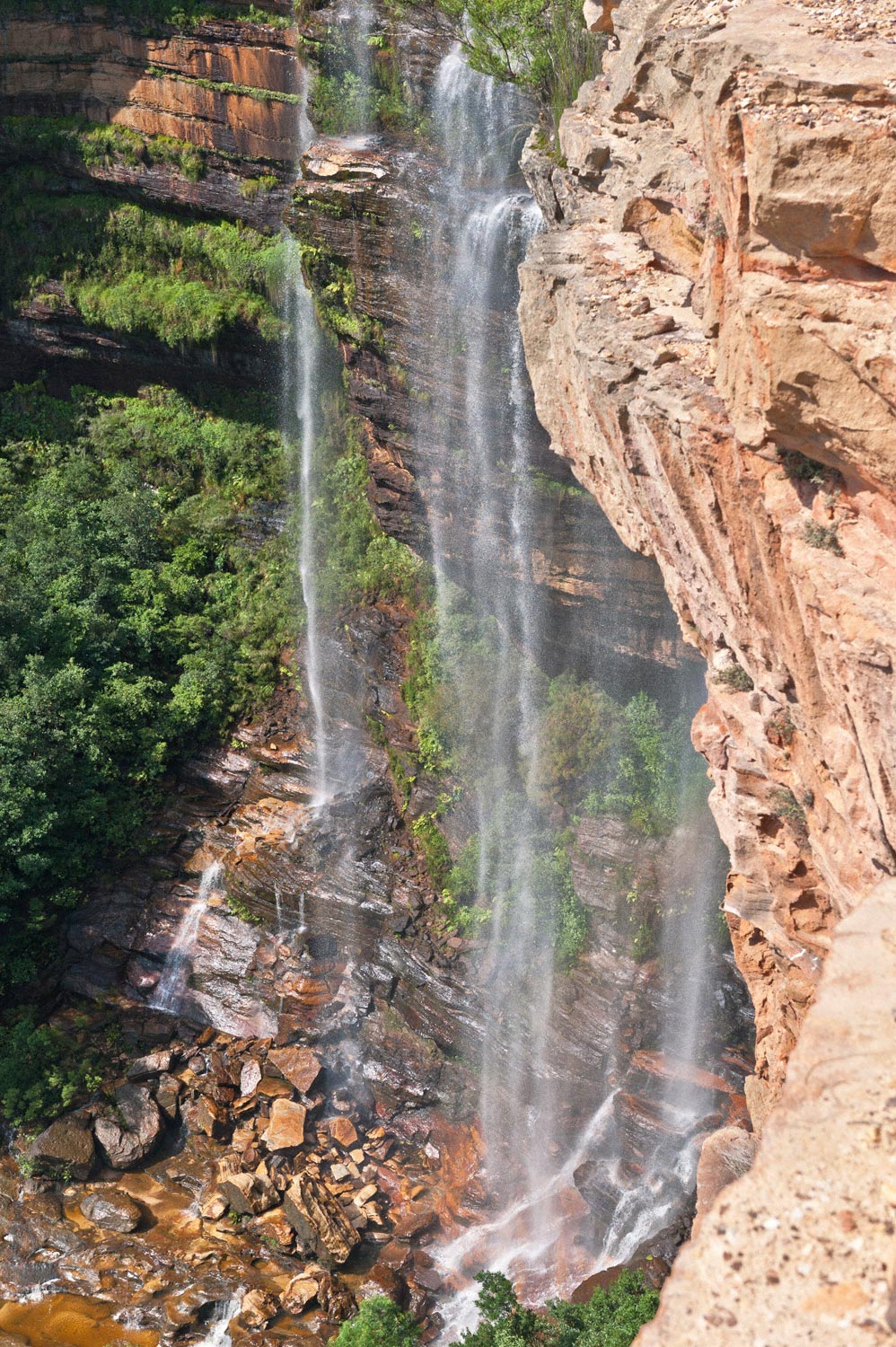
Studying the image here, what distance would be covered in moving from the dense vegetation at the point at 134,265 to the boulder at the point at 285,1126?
43.9 ft

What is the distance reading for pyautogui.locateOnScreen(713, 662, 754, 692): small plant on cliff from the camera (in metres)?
8.45

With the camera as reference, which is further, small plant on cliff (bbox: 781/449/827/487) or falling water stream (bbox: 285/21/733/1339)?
falling water stream (bbox: 285/21/733/1339)

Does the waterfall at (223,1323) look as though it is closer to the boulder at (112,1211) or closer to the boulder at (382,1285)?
the boulder at (382,1285)

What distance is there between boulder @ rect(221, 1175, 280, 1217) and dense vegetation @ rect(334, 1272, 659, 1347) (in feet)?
9.14

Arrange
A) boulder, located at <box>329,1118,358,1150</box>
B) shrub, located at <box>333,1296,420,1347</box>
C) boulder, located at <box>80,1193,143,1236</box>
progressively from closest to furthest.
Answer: shrub, located at <box>333,1296,420,1347</box>, boulder, located at <box>80,1193,143,1236</box>, boulder, located at <box>329,1118,358,1150</box>

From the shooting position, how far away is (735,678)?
850 centimetres

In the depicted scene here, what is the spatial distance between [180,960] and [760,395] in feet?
43.6

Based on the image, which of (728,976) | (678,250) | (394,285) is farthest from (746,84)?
(728,976)

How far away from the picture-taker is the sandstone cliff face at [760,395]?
5.68m

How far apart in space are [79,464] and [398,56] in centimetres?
964

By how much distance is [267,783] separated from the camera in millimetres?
17641

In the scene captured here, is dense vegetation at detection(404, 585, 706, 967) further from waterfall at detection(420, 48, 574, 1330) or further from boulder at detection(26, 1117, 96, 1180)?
boulder at detection(26, 1117, 96, 1180)

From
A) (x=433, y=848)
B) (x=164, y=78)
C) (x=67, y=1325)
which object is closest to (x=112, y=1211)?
(x=67, y=1325)

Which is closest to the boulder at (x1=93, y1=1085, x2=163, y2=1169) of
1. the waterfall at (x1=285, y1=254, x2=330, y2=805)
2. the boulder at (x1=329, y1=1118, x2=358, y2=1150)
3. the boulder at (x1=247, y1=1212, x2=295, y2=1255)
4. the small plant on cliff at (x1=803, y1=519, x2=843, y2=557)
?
the boulder at (x1=247, y1=1212, x2=295, y2=1255)
